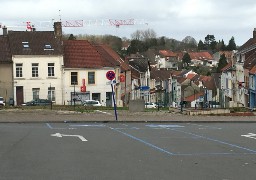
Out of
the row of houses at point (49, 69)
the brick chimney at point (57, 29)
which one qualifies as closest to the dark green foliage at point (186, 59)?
the row of houses at point (49, 69)

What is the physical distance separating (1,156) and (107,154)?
2915 mm

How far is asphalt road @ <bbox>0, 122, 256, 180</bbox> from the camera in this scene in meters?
11.7

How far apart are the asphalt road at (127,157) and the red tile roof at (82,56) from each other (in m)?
45.1

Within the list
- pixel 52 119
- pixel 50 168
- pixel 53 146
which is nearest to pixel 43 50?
pixel 52 119

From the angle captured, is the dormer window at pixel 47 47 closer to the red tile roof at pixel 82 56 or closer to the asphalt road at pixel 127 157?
the red tile roof at pixel 82 56

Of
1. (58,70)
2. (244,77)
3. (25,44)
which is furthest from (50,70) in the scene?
(244,77)

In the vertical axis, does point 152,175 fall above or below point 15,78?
below

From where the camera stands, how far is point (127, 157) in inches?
578

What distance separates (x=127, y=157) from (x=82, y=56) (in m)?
53.8

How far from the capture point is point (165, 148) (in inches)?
674

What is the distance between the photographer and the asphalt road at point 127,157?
38.3 feet

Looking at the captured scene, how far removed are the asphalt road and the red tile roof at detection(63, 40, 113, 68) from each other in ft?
148

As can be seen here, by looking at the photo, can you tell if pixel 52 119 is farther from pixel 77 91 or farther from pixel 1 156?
pixel 77 91

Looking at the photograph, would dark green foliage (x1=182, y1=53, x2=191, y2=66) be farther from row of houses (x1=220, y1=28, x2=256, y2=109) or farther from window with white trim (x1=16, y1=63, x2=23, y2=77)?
window with white trim (x1=16, y1=63, x2=23, y2=77)
